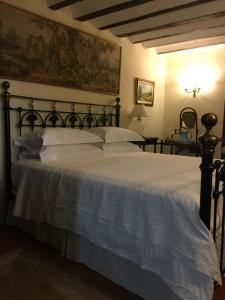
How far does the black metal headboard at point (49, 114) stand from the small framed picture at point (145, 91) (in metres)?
0.56

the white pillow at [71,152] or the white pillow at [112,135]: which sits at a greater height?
the white pillow at [112,135]

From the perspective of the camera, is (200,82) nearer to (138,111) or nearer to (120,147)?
(138,111)

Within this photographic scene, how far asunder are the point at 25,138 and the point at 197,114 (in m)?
2.87

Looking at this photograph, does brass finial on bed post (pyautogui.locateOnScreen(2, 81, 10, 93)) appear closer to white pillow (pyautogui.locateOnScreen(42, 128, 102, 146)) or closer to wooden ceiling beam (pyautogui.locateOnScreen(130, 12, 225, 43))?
white pillow (pyautogui.locateOnScreen(42, 128, 102, 146))

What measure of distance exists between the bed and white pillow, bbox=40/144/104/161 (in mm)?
31

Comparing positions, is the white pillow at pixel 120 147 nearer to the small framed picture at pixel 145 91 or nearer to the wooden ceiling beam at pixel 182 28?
the small framed picture at pixel 145 91

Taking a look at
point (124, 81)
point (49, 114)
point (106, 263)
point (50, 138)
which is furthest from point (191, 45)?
Result: point (106, 263)

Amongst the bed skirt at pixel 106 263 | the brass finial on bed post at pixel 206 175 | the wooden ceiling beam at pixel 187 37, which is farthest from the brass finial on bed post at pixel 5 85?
the wooden ceiling beam at pixel 187 37

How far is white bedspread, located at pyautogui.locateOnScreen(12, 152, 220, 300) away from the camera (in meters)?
1.32

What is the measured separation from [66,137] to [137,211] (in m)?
1.28

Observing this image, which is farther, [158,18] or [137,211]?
[158,18]

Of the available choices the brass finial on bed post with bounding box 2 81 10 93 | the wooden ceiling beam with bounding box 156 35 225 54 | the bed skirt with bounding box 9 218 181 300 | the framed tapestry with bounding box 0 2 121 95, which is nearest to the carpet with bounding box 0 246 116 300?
the bed skirt with bounding box 9 218 181 300

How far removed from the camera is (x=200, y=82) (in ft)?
14.0

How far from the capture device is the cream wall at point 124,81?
2727 mm
